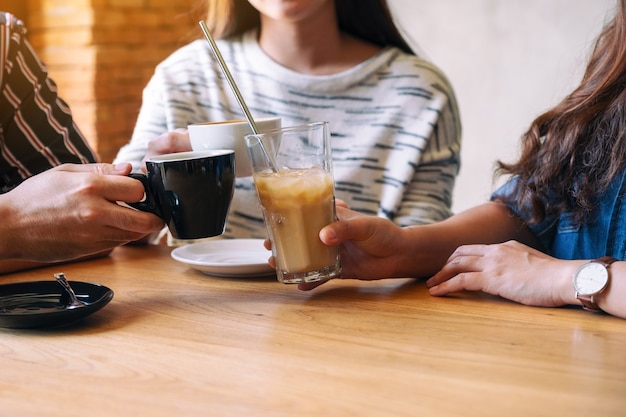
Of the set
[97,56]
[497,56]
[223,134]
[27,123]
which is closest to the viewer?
[223,134]

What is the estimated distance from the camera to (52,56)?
278 centimetres

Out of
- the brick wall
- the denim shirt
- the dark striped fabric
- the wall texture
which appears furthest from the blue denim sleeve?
→ the wall texture

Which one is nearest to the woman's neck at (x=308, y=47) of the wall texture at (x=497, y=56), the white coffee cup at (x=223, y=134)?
the white coffee cup at (x=223, y=134)

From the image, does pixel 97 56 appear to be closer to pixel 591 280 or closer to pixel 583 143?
pixel 583 143

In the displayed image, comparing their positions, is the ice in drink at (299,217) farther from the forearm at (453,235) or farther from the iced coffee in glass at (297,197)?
the forearm at (453,235)

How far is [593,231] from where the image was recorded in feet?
4.20

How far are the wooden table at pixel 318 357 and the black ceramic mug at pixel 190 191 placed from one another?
121 millimetres

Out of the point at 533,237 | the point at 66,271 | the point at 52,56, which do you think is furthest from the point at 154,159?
the point at 52,56

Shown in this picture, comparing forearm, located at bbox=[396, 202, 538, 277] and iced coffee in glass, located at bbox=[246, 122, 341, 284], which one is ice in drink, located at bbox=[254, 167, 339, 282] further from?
forearm, located at bbox=[396, 202, 538, 277]

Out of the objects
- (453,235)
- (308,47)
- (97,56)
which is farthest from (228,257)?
(97,56)

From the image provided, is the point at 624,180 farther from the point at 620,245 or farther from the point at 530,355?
the point at 530,355

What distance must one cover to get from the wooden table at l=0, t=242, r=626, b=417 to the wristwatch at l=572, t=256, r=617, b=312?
2 cm

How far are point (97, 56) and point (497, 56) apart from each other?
5.72 feet

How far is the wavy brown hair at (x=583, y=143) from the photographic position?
126 cm
